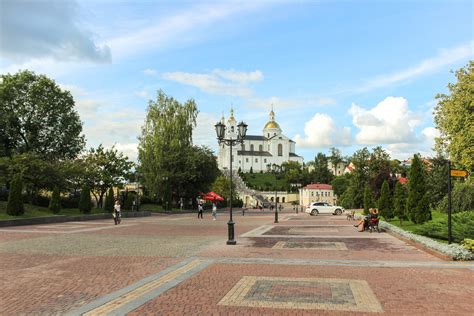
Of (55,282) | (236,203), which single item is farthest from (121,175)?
(236,203)

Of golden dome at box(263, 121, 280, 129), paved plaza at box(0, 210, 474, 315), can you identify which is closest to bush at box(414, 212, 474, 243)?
paved plaza at box(0, 210, 474, 315)

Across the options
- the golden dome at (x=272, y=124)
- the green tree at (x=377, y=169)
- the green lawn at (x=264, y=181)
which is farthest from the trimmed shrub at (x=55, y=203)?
the golden dome at (x=272, y=124)

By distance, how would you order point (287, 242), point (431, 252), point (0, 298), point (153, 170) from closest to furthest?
point (0, 298)
point (431, 252)
point (287, 242)
point (153, 170)

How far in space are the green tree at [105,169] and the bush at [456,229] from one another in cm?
2944

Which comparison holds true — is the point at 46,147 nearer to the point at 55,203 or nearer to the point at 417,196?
the point at 55,203

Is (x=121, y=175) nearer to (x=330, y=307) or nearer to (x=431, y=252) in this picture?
(x=431, y=252)

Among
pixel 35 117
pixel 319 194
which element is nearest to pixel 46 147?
pixel 35 117

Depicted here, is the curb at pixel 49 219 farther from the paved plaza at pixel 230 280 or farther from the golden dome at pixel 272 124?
the golden dome at pixel 272 124

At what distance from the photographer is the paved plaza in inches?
263

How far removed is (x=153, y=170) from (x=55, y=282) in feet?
130

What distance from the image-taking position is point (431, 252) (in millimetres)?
12852

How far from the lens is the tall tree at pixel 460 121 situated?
2744 cm

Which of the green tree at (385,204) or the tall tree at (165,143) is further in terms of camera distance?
the tall tree at (165,143)

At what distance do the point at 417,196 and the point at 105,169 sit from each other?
29.2 meters
